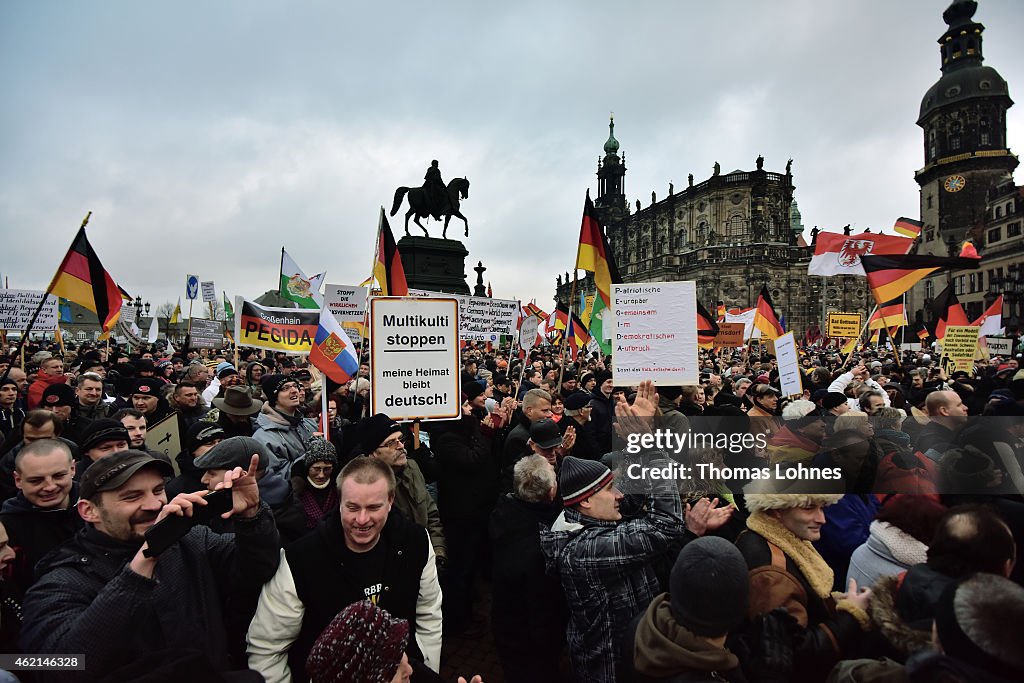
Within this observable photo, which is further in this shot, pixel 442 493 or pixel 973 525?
pixel 442 493

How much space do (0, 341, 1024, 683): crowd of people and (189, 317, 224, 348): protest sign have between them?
37.8 ft

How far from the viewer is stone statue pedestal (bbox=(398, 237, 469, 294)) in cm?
2323

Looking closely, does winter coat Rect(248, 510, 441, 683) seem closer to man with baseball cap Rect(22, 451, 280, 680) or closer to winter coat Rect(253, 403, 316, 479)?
man with baseball cap Rect(22, 451, 280, 680)

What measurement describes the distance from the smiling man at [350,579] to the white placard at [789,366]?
776 cm

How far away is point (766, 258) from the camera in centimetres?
6012

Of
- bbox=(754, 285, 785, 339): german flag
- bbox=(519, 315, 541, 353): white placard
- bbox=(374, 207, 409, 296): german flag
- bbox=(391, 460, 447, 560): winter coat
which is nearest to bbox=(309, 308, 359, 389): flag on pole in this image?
bbox=(374, 207, 409, 296): german flag

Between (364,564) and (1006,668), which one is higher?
(1006,668)

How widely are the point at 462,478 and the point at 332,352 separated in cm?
198

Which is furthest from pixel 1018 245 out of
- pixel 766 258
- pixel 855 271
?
pixel 855 271

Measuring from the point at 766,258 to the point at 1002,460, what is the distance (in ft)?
209

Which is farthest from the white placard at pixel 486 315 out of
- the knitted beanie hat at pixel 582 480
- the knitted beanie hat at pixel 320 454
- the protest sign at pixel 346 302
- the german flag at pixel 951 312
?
the german flag at pixel 951 312

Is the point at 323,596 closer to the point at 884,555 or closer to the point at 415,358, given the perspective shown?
the point at 415,358

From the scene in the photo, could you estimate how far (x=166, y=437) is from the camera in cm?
488

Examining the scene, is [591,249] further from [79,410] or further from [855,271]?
[855,271]
